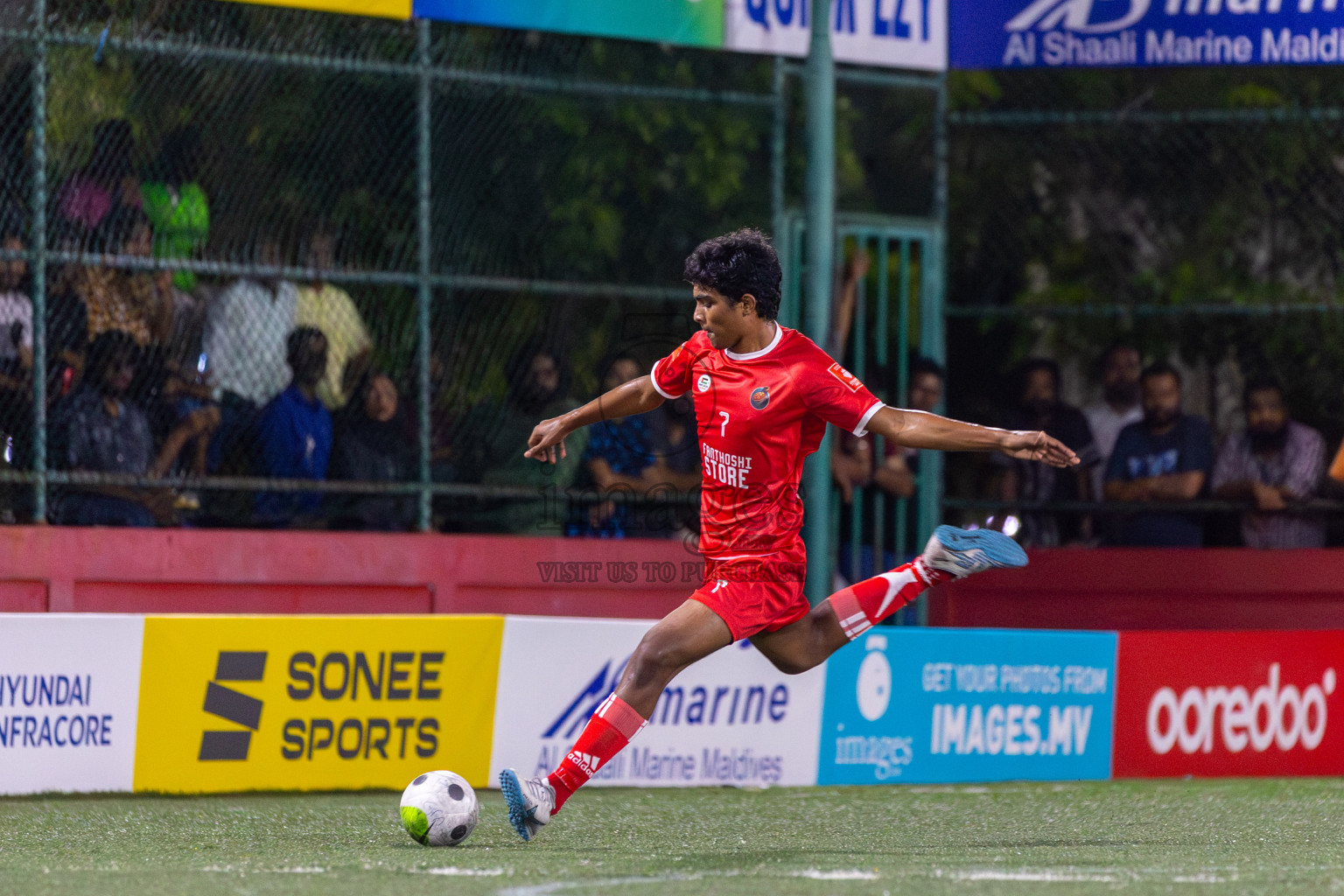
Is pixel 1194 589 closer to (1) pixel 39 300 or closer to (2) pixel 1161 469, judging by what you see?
(2) pixel 1161 469

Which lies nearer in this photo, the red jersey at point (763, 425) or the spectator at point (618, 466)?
the red jersey at point (763, 425)

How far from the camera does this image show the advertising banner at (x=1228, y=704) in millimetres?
10117

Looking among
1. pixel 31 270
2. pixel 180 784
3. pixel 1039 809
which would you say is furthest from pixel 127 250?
pixel 1039 809

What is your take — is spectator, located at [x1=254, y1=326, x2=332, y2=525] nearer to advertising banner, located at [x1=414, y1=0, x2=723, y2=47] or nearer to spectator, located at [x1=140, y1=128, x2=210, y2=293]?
spectator, located at [x1=140, y1=128, x2=210, y2=293]

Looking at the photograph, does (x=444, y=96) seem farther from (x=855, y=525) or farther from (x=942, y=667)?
(x=942, y=667)

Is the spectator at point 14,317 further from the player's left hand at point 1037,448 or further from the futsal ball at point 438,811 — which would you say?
the player's left hand at point 1037,448

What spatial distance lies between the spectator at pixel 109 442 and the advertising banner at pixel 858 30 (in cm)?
394

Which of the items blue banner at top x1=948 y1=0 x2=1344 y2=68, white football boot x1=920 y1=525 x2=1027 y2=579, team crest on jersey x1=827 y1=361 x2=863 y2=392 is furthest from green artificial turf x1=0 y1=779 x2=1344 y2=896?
blue banner at top x1=948 y1=0 x2=1344 y2=68

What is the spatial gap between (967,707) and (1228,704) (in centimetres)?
155

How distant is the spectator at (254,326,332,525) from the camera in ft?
32.5

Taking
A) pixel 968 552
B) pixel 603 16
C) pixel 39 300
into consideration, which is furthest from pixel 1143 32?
pixel 39 300

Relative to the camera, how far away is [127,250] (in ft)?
31.5

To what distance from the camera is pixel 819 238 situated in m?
10.2

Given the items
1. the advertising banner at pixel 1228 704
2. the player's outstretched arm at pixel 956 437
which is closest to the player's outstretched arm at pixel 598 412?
the player's outstretched arm at pixel 956 437
